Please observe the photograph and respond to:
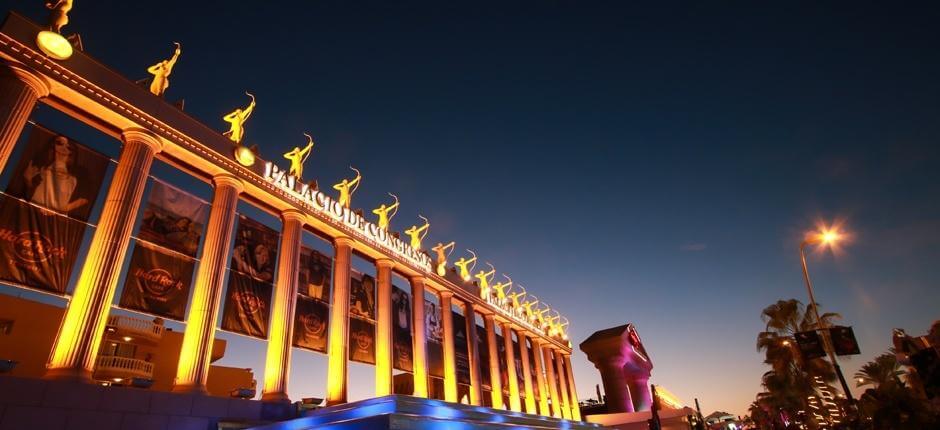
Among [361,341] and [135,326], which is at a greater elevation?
[135,326]

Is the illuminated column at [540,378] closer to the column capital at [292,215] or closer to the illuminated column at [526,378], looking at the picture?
the illuminated column at [526,378]

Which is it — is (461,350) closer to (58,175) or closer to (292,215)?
(292,215)

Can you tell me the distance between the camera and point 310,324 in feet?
67.4

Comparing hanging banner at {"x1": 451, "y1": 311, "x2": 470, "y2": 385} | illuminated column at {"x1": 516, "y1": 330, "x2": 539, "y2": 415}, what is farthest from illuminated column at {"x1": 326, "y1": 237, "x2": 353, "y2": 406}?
illuminated column at {"x1": 516, "y1": 330, "x2": 539, "y2": 415}

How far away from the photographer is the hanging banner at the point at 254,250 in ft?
60.4

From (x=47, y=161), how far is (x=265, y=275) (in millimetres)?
7830

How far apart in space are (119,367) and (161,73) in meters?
17.1

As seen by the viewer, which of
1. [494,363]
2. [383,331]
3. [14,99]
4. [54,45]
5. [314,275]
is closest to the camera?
[14,99]

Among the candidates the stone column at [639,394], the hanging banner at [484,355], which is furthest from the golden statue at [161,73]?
the stone column at [639,394]

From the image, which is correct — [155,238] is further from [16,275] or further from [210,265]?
[16,275]

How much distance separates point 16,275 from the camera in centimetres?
1177

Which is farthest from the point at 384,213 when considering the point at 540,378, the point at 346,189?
the point at 540,378

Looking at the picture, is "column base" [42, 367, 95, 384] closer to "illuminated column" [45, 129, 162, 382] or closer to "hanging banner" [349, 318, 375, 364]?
"illuminated column" [45, 129, 162, 382]

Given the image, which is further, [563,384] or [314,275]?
[563,384]
